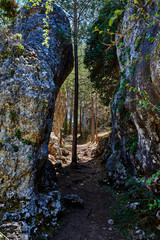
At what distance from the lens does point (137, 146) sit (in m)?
6.91

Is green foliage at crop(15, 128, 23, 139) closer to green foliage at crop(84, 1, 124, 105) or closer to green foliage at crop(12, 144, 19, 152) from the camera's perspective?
green foliage at crop(12, 144, 19, 152)

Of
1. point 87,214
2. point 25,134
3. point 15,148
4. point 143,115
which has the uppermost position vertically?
point 143,115

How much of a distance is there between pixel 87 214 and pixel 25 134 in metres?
4.36

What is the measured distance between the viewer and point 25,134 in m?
6.03

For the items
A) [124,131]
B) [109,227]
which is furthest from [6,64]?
[109,227]

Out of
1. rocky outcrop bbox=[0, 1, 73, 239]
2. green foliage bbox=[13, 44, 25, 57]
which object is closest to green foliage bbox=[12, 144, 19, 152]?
rocky outcrop bbox=[0, 1, 73, 239]

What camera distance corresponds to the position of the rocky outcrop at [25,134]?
5.08 m

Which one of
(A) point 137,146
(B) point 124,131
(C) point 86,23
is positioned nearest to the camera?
(A) point 137,146

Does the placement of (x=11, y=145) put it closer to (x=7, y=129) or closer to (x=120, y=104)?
(x=7, y=129)

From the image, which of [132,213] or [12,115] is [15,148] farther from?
[132,213]

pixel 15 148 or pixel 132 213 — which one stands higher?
pixel 15 148

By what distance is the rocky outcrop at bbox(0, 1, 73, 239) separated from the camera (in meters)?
5.08

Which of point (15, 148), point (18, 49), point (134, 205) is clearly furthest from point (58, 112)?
point (134, 205)

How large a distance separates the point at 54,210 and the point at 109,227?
215 cm
